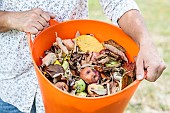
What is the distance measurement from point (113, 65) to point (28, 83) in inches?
13.9

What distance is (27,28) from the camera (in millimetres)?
1098

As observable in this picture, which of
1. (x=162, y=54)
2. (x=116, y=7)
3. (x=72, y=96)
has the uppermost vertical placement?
(x=116, y=7)

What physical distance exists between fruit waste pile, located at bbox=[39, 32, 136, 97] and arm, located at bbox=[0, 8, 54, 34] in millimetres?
72

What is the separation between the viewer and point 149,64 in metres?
1.02

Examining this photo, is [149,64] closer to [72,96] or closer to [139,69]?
[139,69]

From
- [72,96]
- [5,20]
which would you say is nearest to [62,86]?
[72,96]

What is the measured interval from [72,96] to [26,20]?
0.97ft

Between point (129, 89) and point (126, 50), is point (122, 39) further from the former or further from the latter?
point (129, 89)

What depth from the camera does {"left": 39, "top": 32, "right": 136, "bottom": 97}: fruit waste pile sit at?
1002 mm

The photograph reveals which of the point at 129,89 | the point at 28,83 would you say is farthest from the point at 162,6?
the point at 129,89

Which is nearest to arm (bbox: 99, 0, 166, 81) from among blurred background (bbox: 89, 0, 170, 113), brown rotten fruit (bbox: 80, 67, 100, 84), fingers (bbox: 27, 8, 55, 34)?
brown rotten fruit (bbox: 80, 67, 100, 84)

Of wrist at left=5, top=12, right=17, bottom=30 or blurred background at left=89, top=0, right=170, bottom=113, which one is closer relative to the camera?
wrist at left=5, top=12, right=17, bottom=30

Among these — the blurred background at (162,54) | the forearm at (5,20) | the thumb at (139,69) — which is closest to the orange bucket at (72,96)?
the thumb at (139,69)

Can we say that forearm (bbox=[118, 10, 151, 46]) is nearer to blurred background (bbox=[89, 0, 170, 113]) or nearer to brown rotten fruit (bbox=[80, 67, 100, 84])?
brown rotten fruit (bbox=[80, 67, 100, 84])
